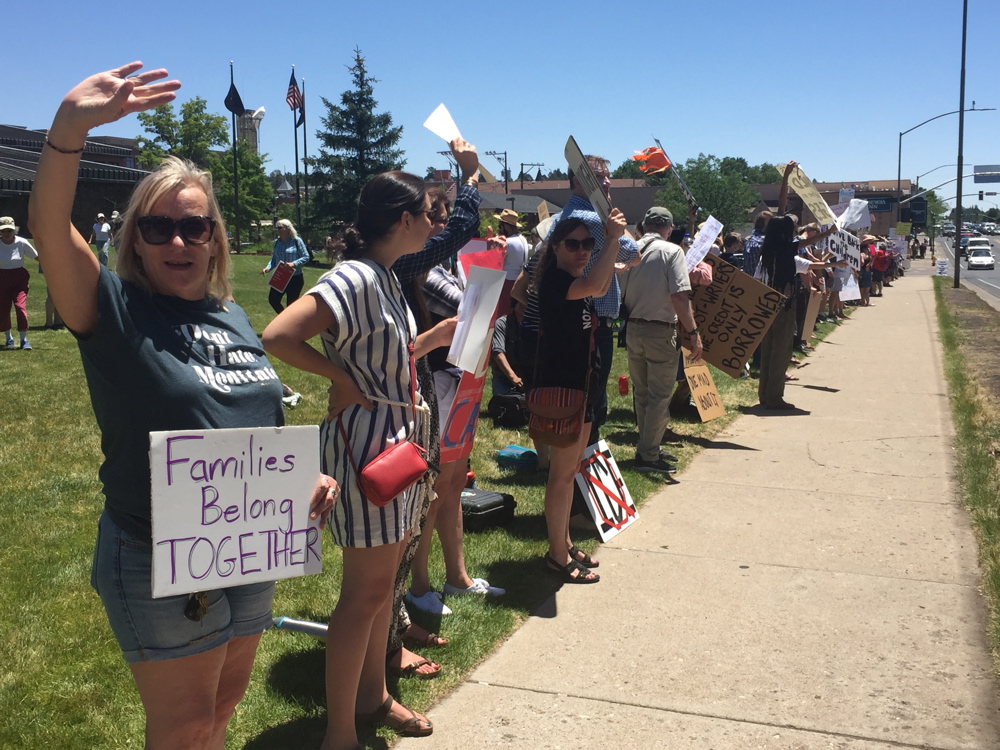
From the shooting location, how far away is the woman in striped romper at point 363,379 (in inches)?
111

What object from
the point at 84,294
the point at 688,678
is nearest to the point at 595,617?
the point at 688,678

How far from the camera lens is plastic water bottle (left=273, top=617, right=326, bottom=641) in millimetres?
3936

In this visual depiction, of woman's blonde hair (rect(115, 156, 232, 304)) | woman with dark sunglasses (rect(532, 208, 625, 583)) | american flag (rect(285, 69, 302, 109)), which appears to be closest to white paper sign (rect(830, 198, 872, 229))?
woman with dark sunglasses (rect(532, 208, 625, 583))

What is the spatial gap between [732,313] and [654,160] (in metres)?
2.01

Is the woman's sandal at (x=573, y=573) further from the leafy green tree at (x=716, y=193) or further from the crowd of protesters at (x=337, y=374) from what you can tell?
the leafy green tree at (x=716, y=193)

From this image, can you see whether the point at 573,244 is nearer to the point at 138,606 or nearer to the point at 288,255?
the point at 138,606

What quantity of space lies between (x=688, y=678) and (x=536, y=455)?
3.56 m

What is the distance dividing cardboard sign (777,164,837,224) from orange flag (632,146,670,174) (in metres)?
2.68

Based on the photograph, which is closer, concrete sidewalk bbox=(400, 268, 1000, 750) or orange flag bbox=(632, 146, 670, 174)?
concrete sidewalk bbox=(400, 268, 1000, 750)

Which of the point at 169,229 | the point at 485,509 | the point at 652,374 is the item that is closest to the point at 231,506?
the point at 169,229

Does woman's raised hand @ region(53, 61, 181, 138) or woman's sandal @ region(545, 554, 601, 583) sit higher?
woman's raised hand @ region(53, 61, 181, 138)

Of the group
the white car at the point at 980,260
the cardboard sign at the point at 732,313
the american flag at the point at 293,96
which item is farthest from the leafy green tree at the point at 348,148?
the cardboard sign at the point at 732,313

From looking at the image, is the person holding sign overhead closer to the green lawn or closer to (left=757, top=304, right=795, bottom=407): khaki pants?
the green lawn

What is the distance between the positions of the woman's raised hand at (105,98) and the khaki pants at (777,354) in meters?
8.97
